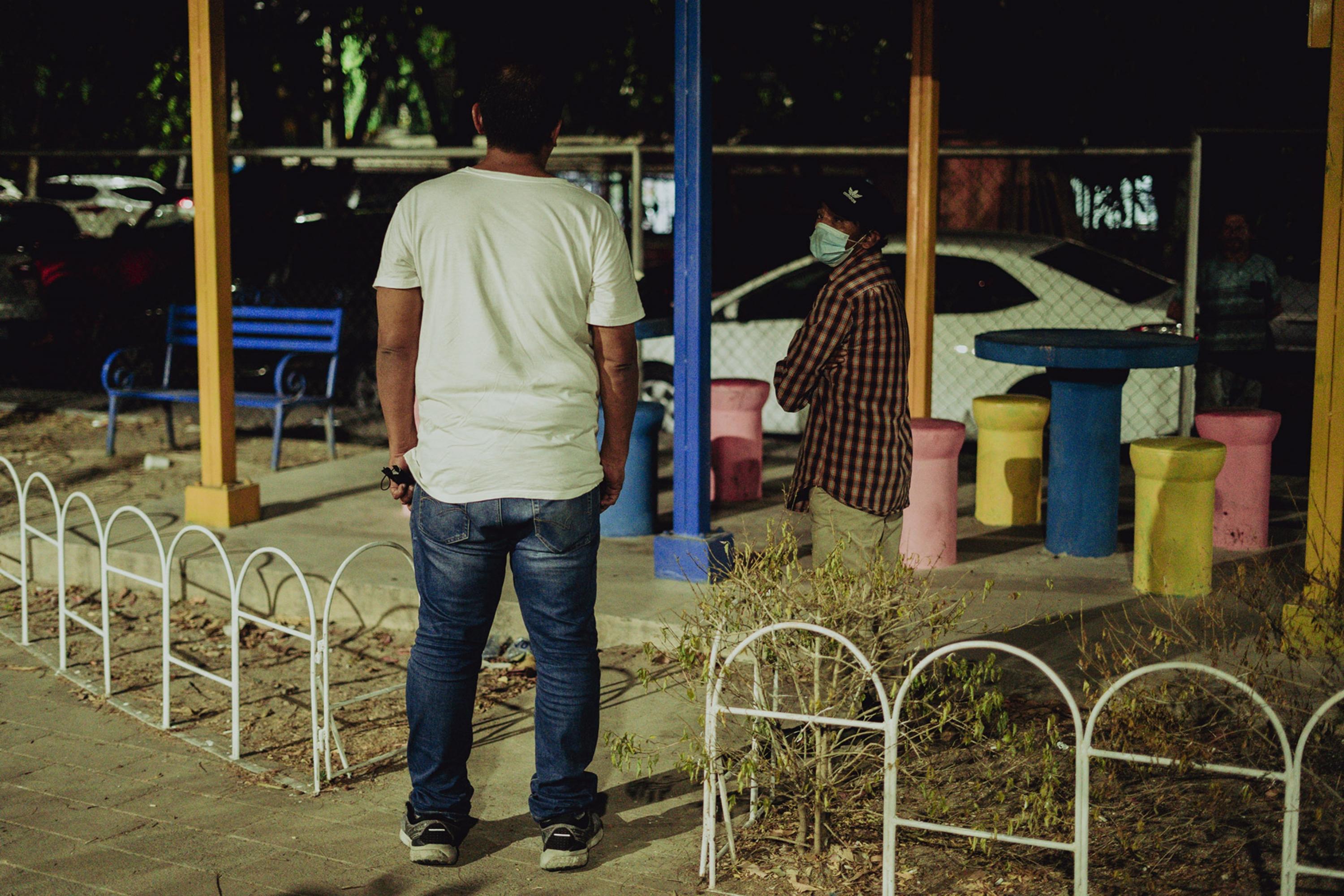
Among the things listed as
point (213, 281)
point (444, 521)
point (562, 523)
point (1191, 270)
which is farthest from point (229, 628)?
point (1191, 270)

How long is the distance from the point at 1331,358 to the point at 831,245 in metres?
1.93

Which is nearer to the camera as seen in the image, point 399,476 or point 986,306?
point 399,476

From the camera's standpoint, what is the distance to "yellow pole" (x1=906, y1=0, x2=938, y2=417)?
7.20 metres

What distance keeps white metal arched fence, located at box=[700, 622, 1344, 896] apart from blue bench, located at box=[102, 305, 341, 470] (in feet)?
18.7

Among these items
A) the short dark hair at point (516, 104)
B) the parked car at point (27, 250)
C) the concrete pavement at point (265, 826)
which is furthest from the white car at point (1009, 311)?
the parked car at point (27, 250)

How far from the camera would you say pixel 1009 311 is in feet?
30.6

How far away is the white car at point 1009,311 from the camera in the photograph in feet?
29.4

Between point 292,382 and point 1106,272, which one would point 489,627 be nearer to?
point 292,382

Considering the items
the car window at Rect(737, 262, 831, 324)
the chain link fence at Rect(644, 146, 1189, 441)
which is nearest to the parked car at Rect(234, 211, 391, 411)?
the chain link fence at Rect(644, 146, 1189, 441)

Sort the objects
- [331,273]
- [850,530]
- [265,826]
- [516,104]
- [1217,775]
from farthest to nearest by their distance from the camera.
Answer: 1. [331,273]
2. [850,530]
3. [265,826]
4. [1217,775]
5. [516,104]

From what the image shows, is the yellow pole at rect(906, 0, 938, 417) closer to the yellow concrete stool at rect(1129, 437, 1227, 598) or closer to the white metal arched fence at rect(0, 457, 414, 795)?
the yellow concrete stool at rect(1129, 437, 1227, 598)

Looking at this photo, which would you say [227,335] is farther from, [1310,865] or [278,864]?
[1310,865]

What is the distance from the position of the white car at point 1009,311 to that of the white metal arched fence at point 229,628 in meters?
4.03

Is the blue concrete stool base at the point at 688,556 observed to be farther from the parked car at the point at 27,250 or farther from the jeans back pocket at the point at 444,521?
the parked car at the point at 27,250
